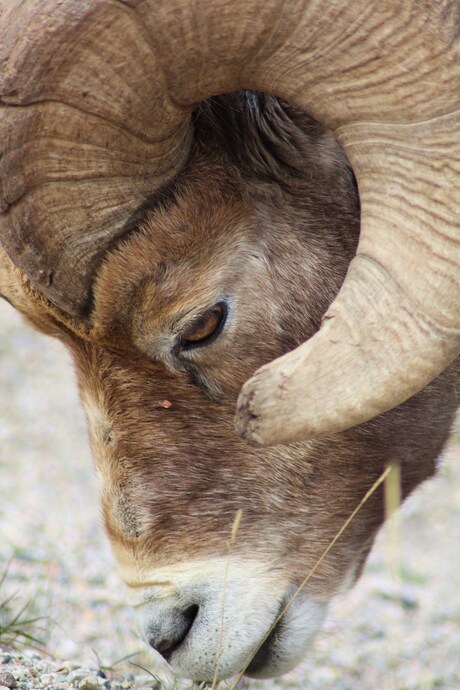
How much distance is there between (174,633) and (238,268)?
1324 millimetres

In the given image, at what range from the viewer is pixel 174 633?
363cm

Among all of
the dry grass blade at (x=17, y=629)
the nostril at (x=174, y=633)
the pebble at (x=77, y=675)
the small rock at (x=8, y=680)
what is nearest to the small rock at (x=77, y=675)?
the pebble at (x=77, y=675)

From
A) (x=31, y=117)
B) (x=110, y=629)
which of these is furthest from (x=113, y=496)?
(x=110, y=629)

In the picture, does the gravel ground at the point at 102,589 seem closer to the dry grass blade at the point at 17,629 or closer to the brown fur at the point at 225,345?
the dry grass blade at the point at 17,629

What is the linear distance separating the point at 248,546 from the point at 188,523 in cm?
24

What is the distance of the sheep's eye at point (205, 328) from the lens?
3638 millimetres

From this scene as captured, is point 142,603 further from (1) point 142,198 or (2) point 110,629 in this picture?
(2) point 110,629

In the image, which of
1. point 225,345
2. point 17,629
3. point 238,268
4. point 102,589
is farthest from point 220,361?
point 102,589

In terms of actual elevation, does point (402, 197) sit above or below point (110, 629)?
above

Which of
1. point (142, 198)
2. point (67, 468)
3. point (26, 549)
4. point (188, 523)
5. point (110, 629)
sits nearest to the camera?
point (142, 198)

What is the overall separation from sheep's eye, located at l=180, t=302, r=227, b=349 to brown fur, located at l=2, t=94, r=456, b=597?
0.10 feet

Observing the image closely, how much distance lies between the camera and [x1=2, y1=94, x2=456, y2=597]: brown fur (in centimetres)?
365

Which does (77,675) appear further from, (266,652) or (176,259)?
(176,259)

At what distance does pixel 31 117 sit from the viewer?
10.1ft
